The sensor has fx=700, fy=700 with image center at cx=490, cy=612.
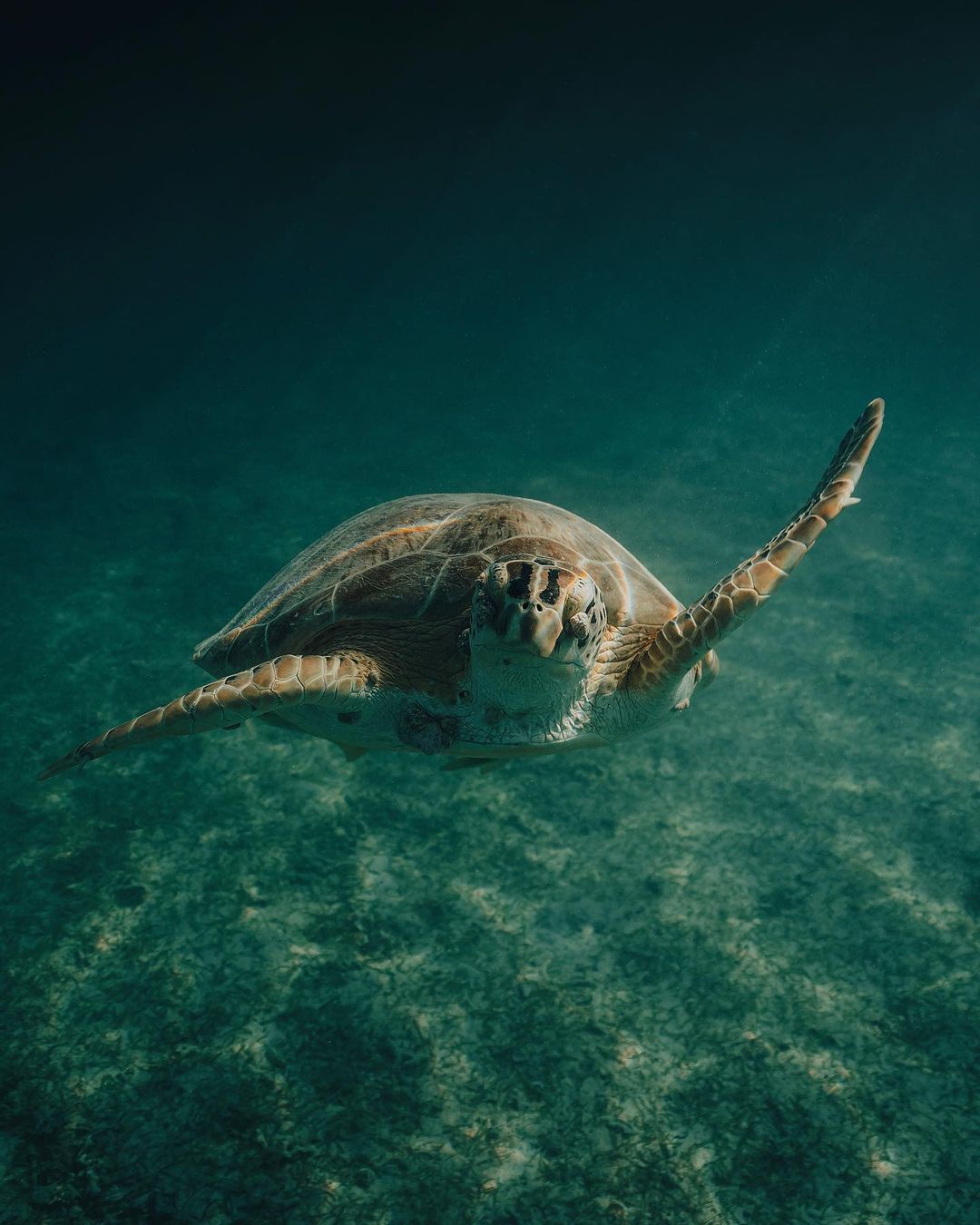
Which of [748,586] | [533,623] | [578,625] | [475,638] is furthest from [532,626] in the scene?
[748,586]

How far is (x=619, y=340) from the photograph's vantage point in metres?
25.6

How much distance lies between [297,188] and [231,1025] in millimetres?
42345

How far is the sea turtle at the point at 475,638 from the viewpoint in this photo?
221 cm

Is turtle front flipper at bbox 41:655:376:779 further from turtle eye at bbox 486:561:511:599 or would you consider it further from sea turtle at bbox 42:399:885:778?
turtle eye at bbox 486:561:511:599

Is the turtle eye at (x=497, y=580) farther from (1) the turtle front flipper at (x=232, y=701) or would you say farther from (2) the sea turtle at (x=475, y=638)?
(1) the turtle front flipper at (x=232, y=701)

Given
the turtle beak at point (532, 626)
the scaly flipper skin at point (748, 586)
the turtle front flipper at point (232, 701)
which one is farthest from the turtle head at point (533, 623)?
the turtle front flipper at point (232, 701)

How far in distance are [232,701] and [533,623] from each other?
3.63 ft

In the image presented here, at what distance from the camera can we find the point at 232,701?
238 centimetres

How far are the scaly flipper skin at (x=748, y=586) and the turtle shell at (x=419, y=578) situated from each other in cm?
36

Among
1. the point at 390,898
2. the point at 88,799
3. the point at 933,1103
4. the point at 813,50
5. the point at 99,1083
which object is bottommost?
the point at 933,1103

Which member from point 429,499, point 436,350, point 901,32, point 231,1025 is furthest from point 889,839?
point 901,32

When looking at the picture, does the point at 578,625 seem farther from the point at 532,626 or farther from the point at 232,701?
the point at 232,701

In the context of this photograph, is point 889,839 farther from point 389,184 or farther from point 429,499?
point 389,184

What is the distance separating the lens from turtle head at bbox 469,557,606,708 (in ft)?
6.58
